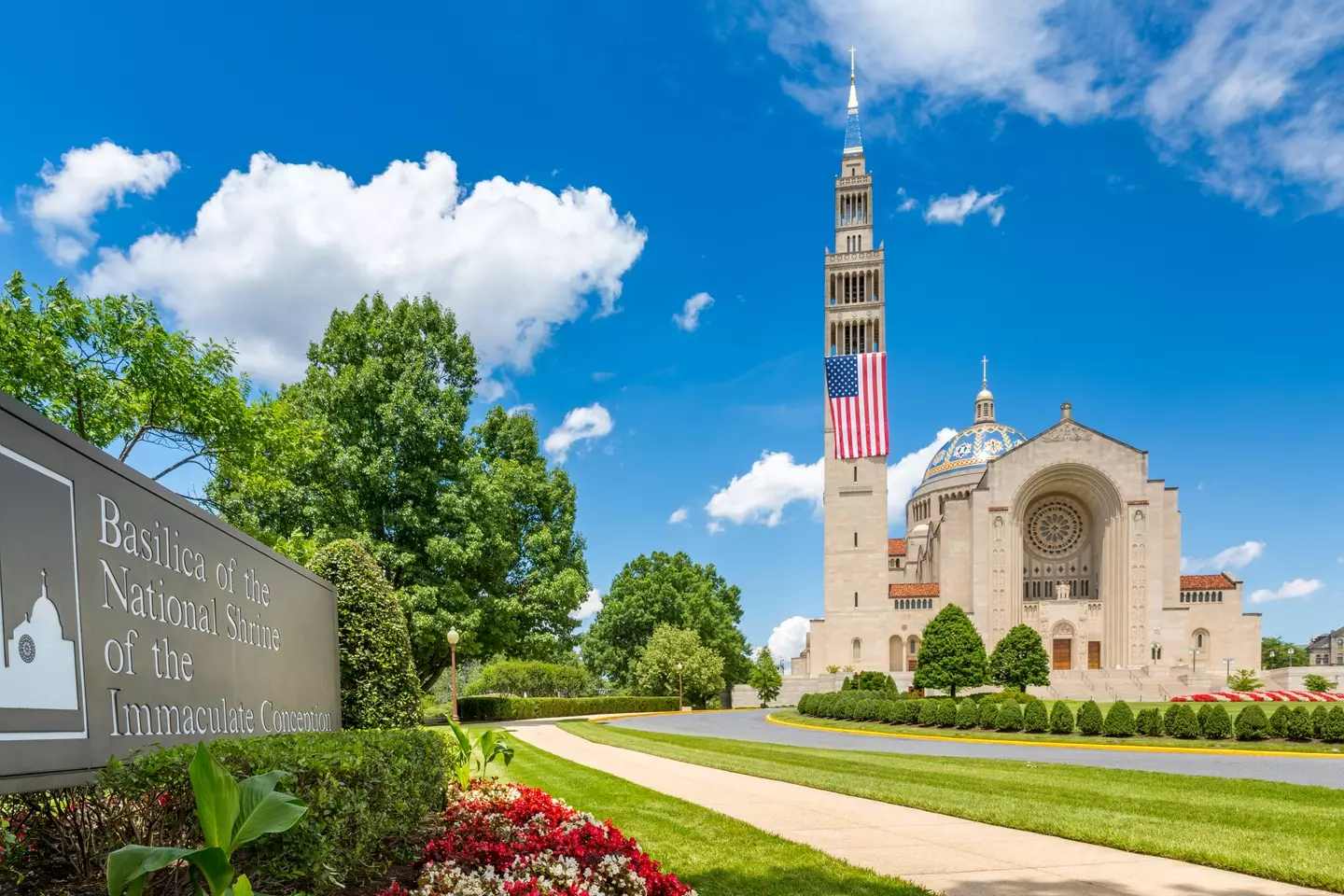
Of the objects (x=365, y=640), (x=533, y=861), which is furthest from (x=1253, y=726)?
(x=533, y=861)

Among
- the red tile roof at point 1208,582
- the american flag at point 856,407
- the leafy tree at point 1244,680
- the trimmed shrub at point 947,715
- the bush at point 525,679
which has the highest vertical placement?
the american flag at point 856,407

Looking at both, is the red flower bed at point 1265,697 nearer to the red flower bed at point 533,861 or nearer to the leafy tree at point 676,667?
the leafy tree at point 676,667

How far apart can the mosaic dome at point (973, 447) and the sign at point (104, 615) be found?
79.7 m

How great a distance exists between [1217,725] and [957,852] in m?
17.6

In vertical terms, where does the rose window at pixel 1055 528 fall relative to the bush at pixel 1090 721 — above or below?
above

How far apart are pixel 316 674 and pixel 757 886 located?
4.82 meters

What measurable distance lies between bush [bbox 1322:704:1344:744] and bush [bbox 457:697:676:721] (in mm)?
28107

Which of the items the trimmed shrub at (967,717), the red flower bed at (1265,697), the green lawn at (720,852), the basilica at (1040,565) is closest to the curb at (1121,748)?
the trimmed shrub at (967,717)

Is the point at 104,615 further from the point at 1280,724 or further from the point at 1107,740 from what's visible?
the point at 1280,724

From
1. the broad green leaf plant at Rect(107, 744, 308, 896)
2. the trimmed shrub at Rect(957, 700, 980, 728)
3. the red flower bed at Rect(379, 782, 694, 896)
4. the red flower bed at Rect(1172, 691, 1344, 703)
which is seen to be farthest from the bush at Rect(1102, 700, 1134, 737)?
the broad green leaf plant at Rect(107, 744, 308, 896)

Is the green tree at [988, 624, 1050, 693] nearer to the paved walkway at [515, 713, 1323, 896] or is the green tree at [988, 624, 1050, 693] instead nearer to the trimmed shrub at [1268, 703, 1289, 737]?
the trimmed shrub at [1268, 703, 1289, 737]

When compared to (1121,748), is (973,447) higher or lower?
higher

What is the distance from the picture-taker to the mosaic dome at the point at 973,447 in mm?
79000

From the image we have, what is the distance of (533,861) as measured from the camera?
15.9 ft
